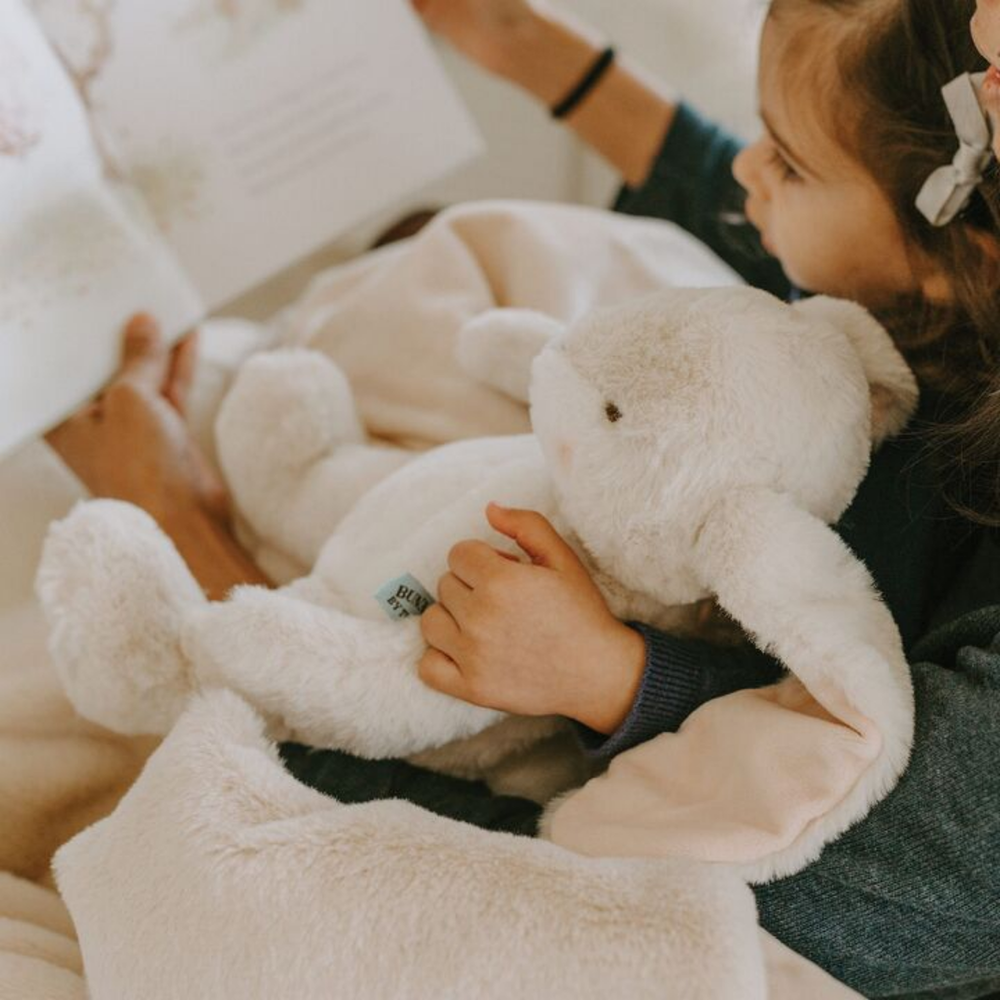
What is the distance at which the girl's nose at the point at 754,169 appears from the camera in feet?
2.36

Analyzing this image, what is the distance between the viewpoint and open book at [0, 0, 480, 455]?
703 millimetres

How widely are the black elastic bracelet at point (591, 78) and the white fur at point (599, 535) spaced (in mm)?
534

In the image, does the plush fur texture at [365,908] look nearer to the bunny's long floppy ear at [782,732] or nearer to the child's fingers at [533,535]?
the bunny's long floppy ear at [782,732]

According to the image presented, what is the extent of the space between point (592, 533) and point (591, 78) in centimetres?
65

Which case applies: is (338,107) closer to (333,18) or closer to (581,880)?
(333,18)

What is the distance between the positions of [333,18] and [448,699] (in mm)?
588

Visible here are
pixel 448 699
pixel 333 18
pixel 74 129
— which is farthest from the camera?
pixel 333 18

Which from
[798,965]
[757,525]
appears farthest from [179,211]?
[798,965]

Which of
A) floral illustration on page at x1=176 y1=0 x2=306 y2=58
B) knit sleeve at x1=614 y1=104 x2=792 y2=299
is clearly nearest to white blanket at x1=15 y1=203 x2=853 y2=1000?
floral illustration on page at x1=176 y1=0 x2=306 y2=58

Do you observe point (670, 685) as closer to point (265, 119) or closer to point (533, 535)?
point (533, 535)

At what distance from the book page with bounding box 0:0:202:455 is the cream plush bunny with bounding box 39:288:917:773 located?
15 cm

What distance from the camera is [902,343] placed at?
0.65 m

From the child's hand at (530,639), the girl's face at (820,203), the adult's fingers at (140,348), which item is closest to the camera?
the child's hand at (530,639)

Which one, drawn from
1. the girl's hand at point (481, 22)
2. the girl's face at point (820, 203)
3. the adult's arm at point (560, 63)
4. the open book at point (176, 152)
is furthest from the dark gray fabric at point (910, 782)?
the girl's hand at point (481, 22)
